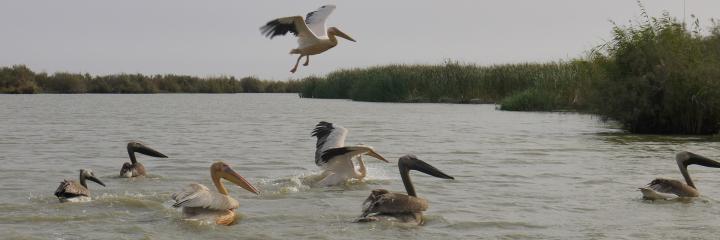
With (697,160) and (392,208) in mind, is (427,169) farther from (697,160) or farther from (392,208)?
(697,160)

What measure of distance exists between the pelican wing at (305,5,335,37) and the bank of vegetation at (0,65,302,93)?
48.9 meters

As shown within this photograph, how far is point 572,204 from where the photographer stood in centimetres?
951

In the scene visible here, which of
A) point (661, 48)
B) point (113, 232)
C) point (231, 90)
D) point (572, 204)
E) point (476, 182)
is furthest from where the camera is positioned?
point (231, 90)

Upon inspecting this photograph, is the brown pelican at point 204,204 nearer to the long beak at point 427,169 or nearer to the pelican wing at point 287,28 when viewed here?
the long beak at point 427,169

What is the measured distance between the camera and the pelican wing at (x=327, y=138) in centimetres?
1083

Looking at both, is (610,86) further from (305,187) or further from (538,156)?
(305,187)

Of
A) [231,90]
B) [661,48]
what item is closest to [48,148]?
[661,48]

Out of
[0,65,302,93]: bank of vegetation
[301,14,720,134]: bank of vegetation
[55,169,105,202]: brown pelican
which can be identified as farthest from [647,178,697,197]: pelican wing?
[0,65,302,93]: bank of vegetation

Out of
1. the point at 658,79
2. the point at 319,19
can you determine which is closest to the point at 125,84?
the point at 658,79

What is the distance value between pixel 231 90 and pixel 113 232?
6164 cm

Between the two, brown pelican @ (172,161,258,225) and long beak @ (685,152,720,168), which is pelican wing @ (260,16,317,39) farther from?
long beak @ (685,152,720,168)

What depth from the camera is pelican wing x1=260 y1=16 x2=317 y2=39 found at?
33.0ft

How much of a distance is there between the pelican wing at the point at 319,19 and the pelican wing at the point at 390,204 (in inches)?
118

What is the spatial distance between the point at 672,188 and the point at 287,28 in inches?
167
